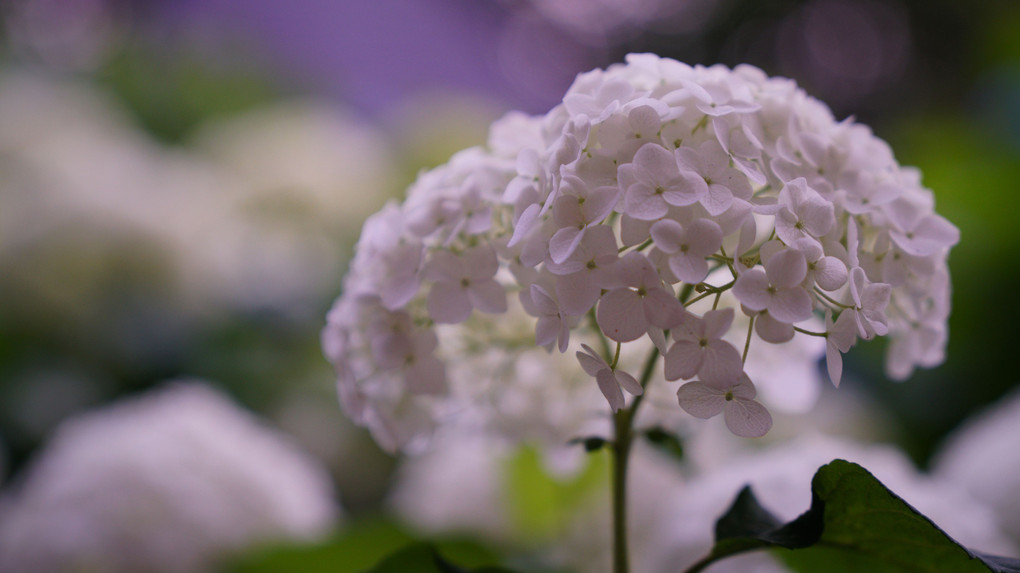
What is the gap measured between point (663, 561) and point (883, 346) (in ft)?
1.84

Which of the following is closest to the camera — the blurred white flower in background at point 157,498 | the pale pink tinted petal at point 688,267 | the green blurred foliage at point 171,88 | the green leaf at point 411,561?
the pale pink tinted petal at point 688,267

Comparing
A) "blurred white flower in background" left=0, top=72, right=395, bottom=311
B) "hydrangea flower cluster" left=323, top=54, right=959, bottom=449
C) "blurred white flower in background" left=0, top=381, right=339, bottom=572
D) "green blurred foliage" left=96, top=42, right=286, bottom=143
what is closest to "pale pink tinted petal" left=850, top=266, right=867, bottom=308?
"hydrangea flower cluster" left=323, top=54, right=959, bottom=449

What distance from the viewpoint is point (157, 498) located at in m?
0.52

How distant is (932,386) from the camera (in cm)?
83

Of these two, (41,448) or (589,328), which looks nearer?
(589,328)

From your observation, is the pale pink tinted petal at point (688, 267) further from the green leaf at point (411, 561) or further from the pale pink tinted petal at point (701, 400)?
the green leaf at point (411, 561)

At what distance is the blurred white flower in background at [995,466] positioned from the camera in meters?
0.50

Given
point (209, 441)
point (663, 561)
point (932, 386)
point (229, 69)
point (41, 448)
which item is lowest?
point (932, 386)

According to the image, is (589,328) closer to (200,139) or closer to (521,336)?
(521,336)

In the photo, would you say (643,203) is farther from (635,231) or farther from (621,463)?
(621,463)

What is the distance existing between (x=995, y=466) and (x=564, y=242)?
1.50ft

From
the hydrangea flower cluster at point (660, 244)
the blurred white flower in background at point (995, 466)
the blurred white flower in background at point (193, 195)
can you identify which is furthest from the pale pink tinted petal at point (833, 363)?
the blurred white flower in background at point (193, 195)

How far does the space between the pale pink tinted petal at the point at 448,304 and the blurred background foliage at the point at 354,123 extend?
32 centimetres

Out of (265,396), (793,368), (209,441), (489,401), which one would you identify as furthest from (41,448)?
(793,368)
